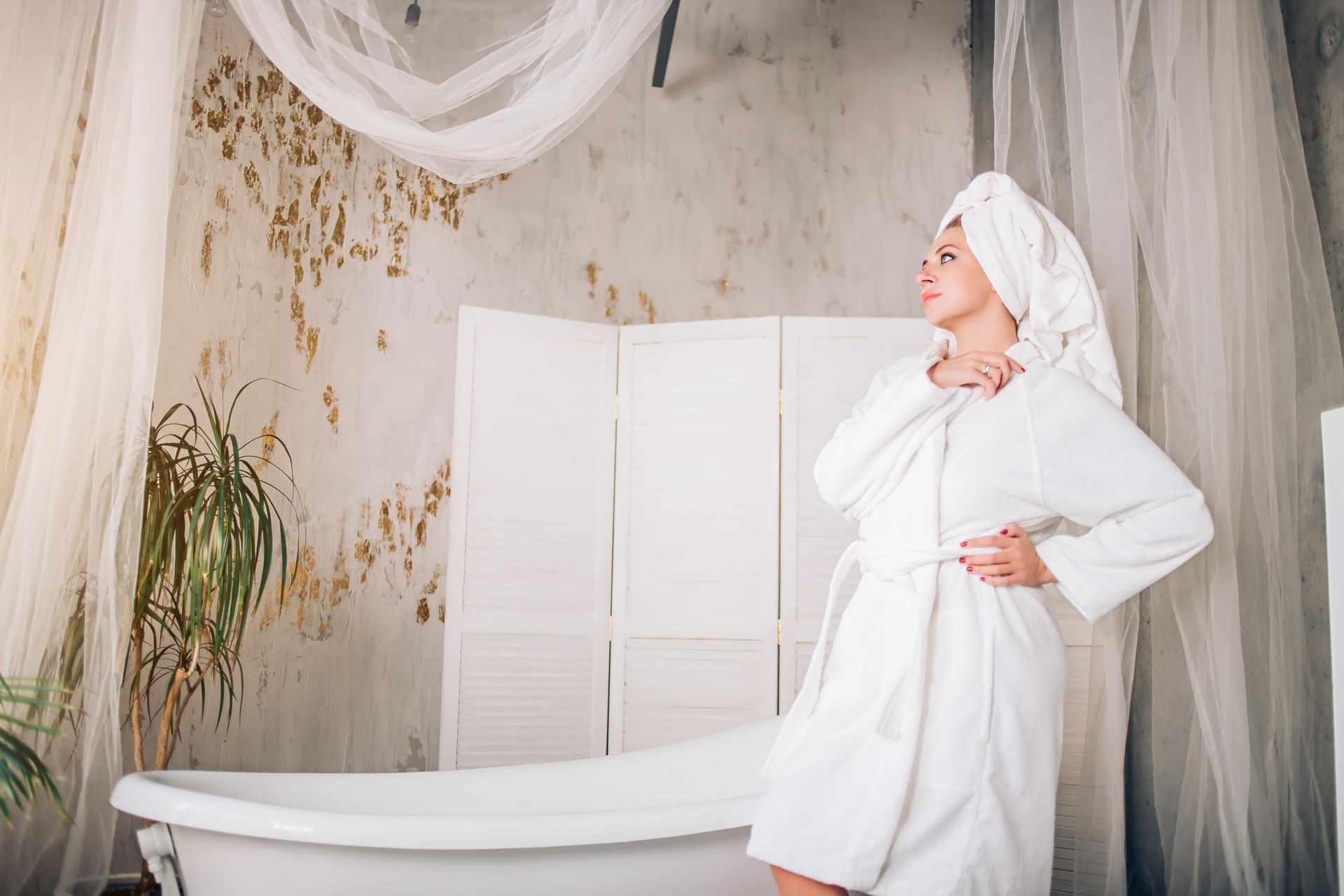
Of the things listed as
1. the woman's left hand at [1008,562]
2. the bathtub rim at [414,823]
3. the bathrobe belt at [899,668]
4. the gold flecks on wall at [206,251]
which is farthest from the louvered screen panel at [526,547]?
the woman's left hand at [1008,562]

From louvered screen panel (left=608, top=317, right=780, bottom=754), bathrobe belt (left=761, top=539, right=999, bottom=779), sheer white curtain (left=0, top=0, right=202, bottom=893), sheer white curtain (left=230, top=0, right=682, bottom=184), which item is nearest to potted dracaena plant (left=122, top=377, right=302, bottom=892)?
sheer white curtain (left=0, top=0, right=202, bottom=893)

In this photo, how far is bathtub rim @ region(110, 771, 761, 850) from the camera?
61.1 inches

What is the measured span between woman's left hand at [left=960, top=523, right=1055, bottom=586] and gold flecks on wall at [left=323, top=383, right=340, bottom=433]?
2393 mm

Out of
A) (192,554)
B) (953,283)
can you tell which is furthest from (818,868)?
(192,554)

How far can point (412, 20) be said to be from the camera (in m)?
3.17

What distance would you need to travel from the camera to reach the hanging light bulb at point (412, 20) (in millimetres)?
3037

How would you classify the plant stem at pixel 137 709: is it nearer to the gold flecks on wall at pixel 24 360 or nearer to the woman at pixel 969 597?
the gold flecks on wall at pixel 24 360

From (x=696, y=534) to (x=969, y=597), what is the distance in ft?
5.37

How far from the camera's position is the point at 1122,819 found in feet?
5.66

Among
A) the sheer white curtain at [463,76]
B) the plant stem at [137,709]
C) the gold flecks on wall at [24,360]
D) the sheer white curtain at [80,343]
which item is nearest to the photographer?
the sheer white curtain at [80,343]

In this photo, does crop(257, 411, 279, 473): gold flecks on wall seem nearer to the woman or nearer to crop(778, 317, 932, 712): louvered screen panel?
crop(778, 317, 932, 712): louvered screen panel

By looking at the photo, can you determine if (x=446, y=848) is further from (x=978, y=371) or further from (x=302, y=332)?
(x=302, y=332)

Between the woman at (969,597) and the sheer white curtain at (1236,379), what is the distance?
146 millimetres

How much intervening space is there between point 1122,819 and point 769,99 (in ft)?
9.05
